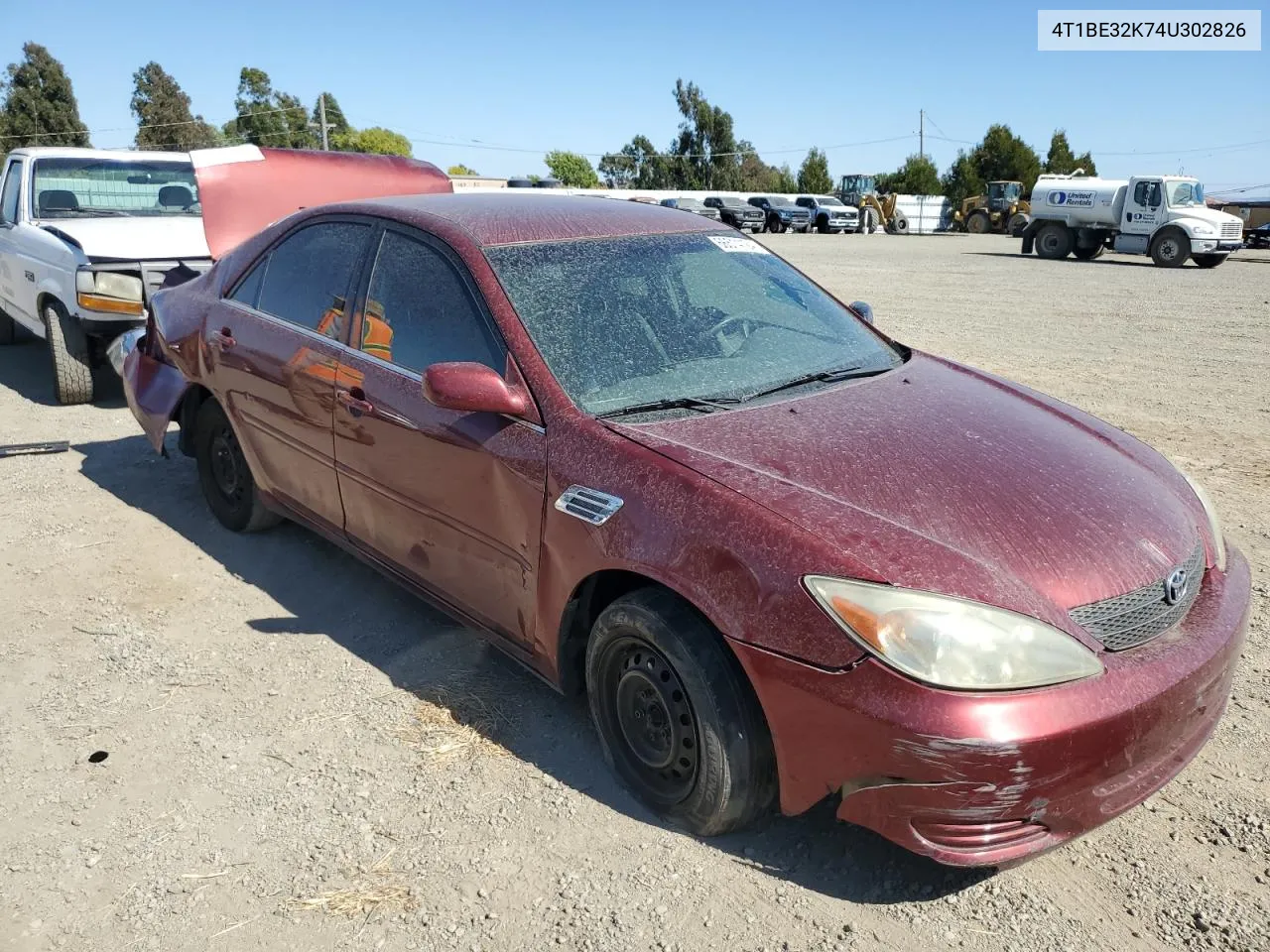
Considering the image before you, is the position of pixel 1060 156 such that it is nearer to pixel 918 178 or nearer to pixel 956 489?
pixel 918 178

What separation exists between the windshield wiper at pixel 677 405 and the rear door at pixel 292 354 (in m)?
1.30

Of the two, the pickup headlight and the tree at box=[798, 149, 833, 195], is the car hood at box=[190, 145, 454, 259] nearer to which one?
the pickup headlight

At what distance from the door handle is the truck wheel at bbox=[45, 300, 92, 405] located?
4.74 meters

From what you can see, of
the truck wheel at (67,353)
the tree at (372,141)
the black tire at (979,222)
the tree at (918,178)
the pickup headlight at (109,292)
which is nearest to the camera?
the pickup headlight at (109,292)

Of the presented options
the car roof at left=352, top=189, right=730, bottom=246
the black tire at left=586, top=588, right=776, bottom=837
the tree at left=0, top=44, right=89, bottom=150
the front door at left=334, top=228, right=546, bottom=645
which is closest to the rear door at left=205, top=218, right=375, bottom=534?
the front door at left=334, top=228, right=546, bottom=645

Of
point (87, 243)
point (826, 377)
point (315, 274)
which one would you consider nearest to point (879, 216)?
point (87, 243)

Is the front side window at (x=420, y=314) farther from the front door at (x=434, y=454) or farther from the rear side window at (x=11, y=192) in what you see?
the rear side window at (x=11, y=192)

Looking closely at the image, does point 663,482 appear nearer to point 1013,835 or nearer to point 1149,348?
point 1013,835

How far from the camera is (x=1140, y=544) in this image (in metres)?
2.50

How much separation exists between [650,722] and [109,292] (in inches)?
234

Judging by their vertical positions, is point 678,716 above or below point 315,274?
below

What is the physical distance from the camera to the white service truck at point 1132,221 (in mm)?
24141

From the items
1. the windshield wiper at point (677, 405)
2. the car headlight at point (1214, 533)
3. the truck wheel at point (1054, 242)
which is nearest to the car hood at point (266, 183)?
the windshield wiper at point (677, 405)

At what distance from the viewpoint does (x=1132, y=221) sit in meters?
25.7
